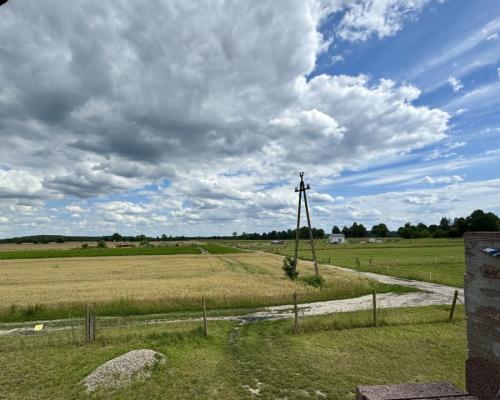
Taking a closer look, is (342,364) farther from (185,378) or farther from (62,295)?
(62,295)

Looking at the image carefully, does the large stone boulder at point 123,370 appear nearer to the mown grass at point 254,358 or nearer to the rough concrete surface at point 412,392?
the mown grass at point 254,358

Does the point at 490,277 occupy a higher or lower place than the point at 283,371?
higher

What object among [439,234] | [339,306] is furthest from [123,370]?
[439,234]

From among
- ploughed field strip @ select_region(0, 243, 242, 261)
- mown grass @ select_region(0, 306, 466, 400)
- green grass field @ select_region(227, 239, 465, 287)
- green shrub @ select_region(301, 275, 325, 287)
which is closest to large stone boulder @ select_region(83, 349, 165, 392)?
mown grass @ select_region(0, 306, 466, 400)

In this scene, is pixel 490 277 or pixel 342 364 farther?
pixel 342 364

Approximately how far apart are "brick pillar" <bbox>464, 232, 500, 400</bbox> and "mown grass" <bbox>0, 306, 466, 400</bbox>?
308 cm

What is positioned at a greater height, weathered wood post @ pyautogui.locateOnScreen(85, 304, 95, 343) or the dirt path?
weathered wood post @ pyautogui.locateOnScreen(85, 304, 95, 343)

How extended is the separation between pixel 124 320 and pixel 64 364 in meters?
7.89

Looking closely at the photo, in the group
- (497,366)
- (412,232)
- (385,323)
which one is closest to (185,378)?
(497,366)

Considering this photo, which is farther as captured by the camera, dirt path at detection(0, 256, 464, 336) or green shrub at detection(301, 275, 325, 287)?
green shrub at detection(301, 275, 325, 287)

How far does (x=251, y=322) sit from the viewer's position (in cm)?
1809

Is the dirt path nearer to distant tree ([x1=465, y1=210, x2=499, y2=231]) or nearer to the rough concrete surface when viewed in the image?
the rough concrete surface

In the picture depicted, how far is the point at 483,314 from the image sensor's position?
7.09 meters

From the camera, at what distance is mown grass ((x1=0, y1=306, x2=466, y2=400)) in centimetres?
943
